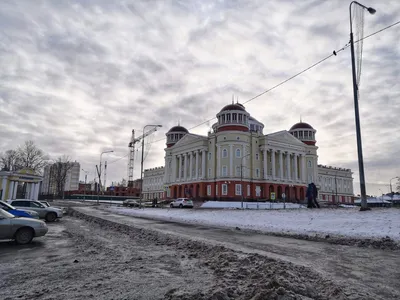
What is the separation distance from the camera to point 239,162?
66188mm

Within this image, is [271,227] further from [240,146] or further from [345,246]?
[240,146]

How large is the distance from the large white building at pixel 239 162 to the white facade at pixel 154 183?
3012 centimetres

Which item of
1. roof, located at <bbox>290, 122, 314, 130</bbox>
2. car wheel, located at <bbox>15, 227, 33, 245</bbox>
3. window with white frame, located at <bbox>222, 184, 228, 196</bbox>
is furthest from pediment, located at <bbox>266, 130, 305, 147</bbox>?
car wheel, located at <bbox>15, 227, 33, 245</bbox>

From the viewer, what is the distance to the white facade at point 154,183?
112556 mm

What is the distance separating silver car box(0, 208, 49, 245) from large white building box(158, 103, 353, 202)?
170ft

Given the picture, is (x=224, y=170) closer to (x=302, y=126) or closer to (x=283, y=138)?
(x=283, y=138)

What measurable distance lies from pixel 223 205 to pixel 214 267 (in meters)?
42.0

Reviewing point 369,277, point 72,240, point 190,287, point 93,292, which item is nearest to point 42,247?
point 72,240

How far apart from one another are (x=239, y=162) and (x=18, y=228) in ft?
189

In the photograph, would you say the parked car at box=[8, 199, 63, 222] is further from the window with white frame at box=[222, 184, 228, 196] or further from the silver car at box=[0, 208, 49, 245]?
the window with white frame at box=[222, 184, 228, 196]

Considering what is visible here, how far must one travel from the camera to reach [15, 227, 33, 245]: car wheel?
10.7 metres

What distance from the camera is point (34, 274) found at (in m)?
6.41

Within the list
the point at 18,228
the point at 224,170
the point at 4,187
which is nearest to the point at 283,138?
the point at 224,170

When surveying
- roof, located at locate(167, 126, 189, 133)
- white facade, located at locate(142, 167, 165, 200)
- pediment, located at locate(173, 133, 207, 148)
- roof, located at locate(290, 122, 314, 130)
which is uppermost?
roof, located at locate(290, 122, 314, 130)
